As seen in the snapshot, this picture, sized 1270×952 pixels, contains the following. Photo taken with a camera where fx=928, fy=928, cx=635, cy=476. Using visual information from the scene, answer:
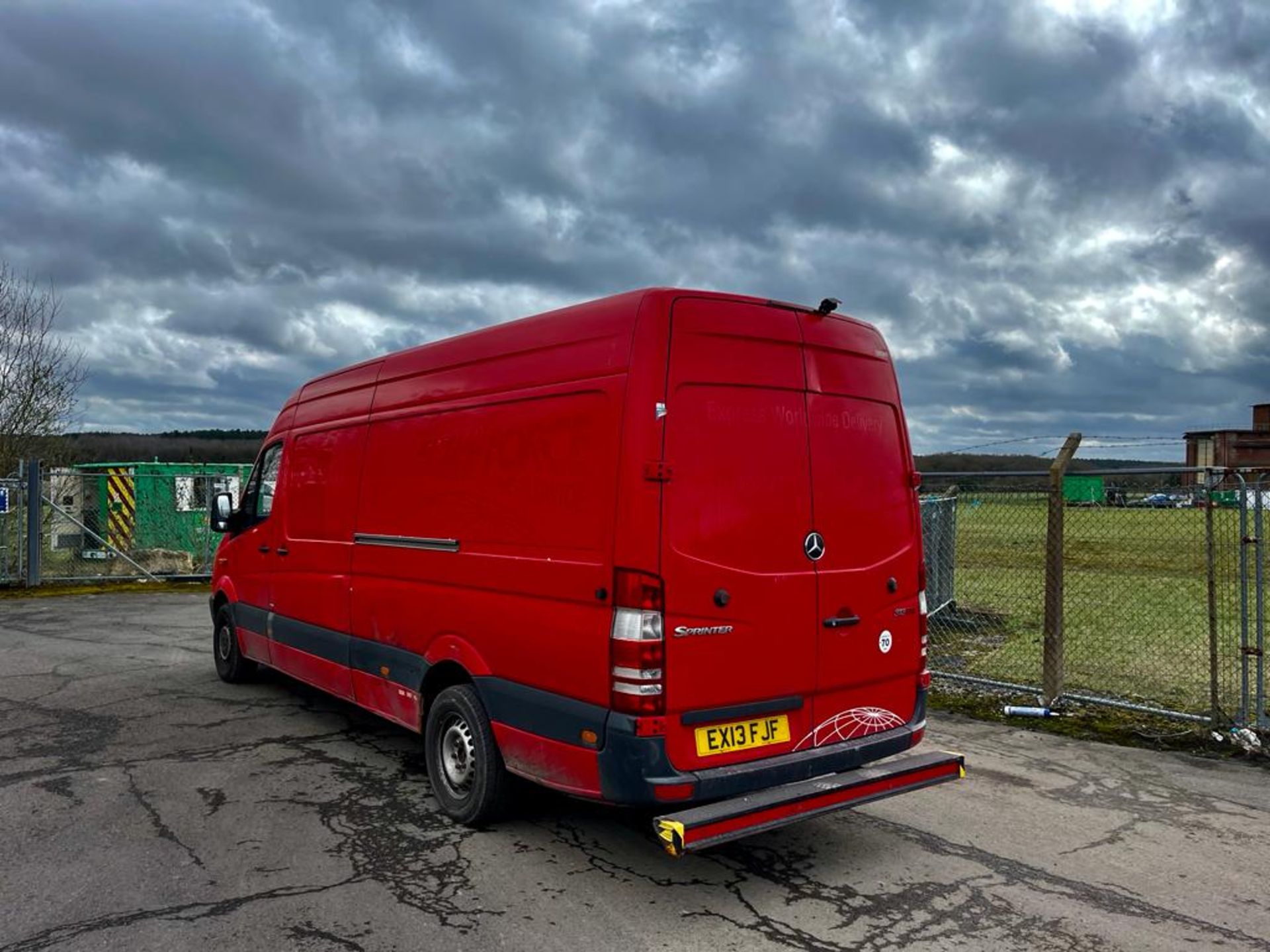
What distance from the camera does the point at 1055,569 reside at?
700 cm

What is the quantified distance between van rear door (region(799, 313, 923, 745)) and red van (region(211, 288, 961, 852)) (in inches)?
0.5

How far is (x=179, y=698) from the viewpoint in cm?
747

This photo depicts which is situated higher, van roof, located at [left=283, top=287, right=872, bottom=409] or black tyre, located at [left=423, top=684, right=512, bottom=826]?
van roof, located at [left=283, top=287, right=872, bottom=409]

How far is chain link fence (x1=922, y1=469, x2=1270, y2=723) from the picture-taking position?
21.3 ft

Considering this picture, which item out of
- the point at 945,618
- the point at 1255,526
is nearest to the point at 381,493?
the point at 1255,526

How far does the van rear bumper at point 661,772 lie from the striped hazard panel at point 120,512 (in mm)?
17337

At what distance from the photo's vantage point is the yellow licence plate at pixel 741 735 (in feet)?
12.6

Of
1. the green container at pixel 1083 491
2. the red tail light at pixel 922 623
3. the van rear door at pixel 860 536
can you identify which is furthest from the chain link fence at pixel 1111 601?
the van rear door at pixel 860 536

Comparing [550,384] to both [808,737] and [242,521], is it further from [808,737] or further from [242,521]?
[242,521]

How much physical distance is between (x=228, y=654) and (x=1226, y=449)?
50.8 ft

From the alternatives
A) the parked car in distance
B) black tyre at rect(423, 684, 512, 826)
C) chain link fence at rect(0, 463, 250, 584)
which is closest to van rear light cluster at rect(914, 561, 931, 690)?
black tyre at rect(423, 684, 512, 826)

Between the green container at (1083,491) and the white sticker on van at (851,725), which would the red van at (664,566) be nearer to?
the white sticker on van at (851,725)

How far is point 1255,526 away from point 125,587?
53.1 ft

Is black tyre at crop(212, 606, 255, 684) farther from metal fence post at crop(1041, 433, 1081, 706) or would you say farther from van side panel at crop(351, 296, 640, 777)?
metal fence post at crop(1041, 433, 1081, 706)
